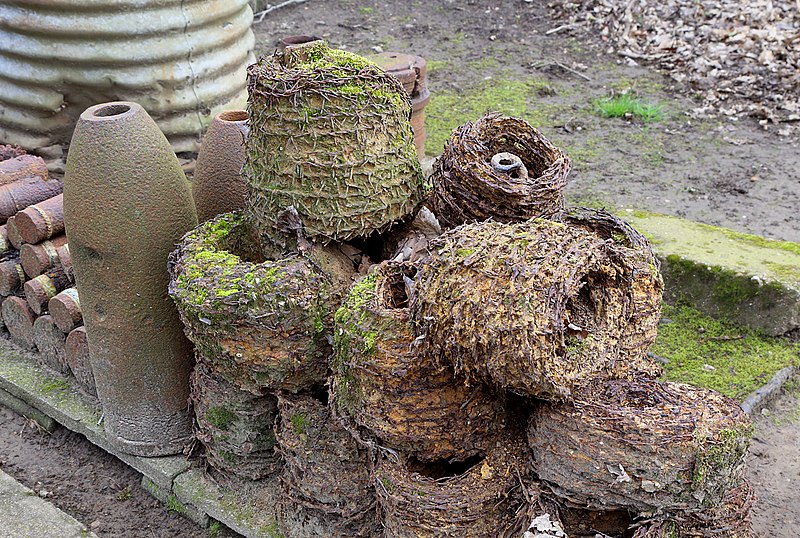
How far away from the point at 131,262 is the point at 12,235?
3.95ft

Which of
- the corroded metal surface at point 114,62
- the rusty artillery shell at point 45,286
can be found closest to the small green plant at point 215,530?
the rusty artillery shell at point 45,286

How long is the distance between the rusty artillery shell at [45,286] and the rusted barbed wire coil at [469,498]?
1960 mm

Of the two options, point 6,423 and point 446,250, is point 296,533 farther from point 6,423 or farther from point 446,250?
point 6,423

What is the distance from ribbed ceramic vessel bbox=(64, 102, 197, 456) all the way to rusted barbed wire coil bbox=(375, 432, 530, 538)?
1080 mm

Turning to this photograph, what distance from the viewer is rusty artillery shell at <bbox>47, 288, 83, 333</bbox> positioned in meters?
3.11

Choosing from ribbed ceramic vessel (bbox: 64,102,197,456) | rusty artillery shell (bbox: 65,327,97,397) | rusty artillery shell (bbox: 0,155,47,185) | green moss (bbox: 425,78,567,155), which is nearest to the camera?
ribbed ceramic vessel (bbox: 64,102,197,456)

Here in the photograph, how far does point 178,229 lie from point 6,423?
1.49 metres

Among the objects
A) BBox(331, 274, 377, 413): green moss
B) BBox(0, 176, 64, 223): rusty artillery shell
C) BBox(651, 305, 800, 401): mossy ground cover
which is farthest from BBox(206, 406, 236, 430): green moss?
BBox(651, 305, 800, 401): mossy ground cover

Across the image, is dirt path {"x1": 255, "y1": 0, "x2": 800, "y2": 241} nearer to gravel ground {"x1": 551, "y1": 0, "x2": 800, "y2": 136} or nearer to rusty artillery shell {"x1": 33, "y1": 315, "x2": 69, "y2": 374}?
gravel ground {"x1": 551, "y1": 0, "x2": 800, "y2": 136}

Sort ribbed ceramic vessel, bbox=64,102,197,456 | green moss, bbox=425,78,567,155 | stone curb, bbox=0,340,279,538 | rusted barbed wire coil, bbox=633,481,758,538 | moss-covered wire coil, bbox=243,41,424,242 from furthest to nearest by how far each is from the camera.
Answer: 1. green moss, bbox=425,78,567,155
2. stone curb, bbox=0,340,279,538
3. ribbed ceramic vessel, bbox=64,102,197,456
4. moss-covered wire coil, bbox=243,41,424,242
5. rusted barbed wire coil, bbox=633,481,758,538

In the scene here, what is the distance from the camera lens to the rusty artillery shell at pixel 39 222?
3.27 m

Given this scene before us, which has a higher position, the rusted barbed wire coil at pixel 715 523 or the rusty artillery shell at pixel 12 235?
the rusted barbed wire coil at pixel 715 523

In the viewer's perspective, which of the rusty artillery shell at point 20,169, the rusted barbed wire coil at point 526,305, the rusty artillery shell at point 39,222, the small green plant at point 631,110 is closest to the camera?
the rusted barbed wire coil at point 526,305

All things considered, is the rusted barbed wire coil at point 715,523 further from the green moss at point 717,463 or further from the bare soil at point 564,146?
the bare soil at point 564,146
